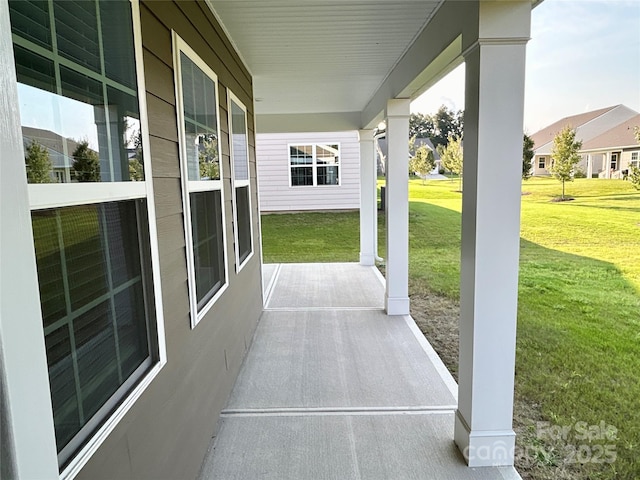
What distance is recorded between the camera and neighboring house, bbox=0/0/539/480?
92 centimetres

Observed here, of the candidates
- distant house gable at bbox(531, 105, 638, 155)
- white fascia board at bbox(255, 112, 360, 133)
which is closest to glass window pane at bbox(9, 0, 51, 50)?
white fascia board at bbox(255, 112, 360, 133)

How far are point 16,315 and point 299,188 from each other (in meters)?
13.0

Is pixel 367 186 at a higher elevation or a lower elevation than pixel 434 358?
higher

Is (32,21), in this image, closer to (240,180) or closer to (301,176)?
(240,180)

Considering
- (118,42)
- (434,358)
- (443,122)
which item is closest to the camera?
(118,42)

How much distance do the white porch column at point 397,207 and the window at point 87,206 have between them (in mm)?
3567

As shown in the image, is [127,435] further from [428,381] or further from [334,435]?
[428,381]

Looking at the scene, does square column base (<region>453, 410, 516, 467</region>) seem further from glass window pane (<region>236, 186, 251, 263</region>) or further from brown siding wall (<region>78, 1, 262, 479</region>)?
glass window pane (<region>236, 186, 251, 263</region>)

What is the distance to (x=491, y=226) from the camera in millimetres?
2254

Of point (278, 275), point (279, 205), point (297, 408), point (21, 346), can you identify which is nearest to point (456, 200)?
point (279, 205)

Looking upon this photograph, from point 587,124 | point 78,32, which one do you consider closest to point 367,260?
point 587,124

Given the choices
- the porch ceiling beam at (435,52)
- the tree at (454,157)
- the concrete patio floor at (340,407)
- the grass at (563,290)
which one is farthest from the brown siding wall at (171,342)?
the tree at (454,157)

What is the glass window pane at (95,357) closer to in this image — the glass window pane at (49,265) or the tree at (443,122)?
the glass window pane at (49,265)

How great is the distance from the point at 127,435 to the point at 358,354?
2868mm
